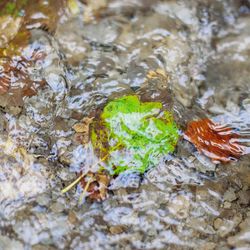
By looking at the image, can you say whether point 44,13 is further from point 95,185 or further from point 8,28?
point 95,185

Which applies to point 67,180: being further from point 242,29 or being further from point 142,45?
point 242,29

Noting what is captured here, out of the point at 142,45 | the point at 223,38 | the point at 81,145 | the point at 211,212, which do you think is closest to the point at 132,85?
the point at 142,45

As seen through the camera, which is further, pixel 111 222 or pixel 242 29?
pixel 242 29

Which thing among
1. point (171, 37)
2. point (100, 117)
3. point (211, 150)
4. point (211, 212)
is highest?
point (171, 37)

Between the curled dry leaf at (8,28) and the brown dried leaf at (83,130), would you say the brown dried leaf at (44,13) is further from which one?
the brown dried leaf at (83,130)

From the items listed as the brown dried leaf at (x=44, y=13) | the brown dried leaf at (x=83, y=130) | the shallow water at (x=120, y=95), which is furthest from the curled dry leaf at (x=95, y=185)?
the brown dried leaf at (x=44, y=13)

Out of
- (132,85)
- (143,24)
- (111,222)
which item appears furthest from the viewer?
(143,24)

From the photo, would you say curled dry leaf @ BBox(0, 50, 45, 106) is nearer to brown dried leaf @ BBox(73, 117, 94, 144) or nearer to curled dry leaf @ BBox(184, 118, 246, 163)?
brown dried leaf @ BBox(73, 117, 94, 144)
